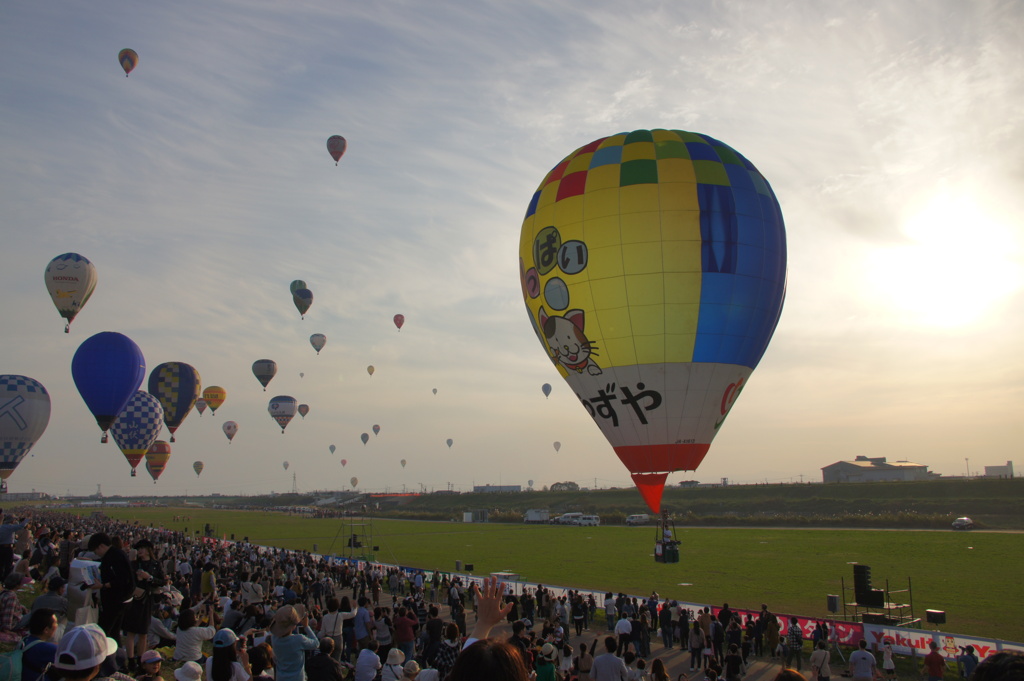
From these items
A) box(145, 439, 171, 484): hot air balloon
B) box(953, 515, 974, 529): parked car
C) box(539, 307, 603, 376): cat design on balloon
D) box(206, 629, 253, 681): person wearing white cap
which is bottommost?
box(953, 515, 974, 529): parked car

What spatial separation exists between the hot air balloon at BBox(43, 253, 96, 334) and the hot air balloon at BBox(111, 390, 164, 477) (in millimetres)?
9331

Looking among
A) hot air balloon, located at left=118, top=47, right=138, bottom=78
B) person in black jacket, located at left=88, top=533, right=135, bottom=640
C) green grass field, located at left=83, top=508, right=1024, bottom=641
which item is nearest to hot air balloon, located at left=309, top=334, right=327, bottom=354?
green grass field, located at left=83, top=508, right=1024, bottom=641

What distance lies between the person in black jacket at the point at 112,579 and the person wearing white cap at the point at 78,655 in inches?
189

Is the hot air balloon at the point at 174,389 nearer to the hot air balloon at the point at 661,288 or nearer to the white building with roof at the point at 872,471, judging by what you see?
the hot air balloon at the point at 661,288

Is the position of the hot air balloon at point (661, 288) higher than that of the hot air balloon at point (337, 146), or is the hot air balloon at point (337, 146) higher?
the hot air balloon at point (337, 146)

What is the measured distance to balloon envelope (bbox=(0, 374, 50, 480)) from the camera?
38.6m

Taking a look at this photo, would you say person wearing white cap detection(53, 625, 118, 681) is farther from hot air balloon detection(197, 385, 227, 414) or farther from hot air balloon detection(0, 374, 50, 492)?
hot air balloon detection(197, 385, 227, 414)

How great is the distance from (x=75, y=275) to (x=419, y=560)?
23.9 metres

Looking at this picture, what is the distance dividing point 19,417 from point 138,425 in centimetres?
729

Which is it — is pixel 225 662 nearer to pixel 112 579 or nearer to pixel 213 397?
pixel 112 579

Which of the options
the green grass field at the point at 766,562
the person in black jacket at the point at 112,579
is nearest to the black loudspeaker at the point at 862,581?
the green grass field at the point at 766,562

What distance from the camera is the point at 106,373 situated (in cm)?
3822

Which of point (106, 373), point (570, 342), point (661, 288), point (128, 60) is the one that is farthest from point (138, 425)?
point (661, 288)

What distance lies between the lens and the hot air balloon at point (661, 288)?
20000mm
